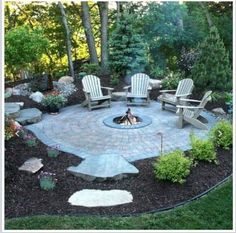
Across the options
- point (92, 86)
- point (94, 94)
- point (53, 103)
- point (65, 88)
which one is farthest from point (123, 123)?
point (65, 88)

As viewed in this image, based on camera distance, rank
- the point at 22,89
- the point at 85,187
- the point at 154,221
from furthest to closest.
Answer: the point at 22,89 → the point at 85,187 → the point at 154,221

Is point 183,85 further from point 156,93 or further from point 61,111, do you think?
point 61,111

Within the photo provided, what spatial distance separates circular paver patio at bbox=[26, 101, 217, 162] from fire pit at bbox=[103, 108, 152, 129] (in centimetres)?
9

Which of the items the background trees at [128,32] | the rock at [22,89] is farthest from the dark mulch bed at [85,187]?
the background trees at [128,32]

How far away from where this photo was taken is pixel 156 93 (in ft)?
30.5

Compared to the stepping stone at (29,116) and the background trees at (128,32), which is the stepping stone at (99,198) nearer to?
the stepping stone at (29,116)

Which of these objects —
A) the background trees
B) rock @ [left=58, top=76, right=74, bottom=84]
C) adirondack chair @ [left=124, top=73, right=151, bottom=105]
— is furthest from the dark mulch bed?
the background trees

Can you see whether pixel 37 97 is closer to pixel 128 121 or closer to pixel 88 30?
pixel 128 121

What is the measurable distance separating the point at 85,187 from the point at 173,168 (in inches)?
47.5

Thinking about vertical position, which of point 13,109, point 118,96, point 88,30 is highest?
point 88,30

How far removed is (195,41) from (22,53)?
6.08m

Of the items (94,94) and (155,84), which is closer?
(94,94)

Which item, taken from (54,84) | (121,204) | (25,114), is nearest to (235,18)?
(121,204)

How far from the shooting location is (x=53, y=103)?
26.3ft
